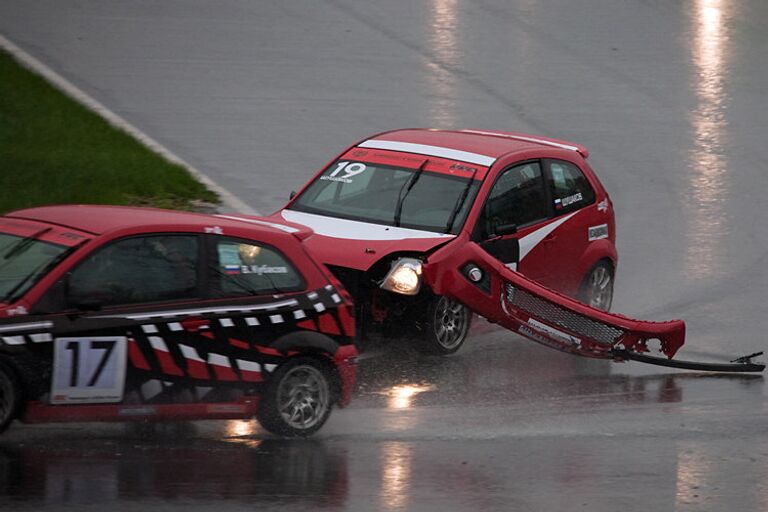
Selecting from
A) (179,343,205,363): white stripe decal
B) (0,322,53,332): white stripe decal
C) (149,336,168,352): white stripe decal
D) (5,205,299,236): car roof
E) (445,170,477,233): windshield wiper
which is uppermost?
(445,170,477,233): windshield wiper

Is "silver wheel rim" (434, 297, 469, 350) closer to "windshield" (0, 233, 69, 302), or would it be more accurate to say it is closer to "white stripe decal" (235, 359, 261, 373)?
"white stripe decal" (235, 359, 261, 373)

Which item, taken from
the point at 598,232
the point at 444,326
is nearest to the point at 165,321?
the point at 444,326

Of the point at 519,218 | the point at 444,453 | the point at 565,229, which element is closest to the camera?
the point at 444,453

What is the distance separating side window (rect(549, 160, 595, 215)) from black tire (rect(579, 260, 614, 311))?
0.65m

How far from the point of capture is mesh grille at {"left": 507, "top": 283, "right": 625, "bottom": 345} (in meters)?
11.6

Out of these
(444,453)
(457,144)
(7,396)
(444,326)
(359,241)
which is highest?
(457,144)

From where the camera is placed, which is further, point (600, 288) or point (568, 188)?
point (600, 288)

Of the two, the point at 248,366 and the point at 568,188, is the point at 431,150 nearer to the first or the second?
the point at 568,188

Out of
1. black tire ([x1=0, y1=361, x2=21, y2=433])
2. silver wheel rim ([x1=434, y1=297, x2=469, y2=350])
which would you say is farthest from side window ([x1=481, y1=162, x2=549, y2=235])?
black tire ([x1=0, y1=361, x2=21, y2=433])

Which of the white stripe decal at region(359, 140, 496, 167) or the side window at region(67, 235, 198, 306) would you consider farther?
the white stripe decal at region(359, 140, 496, 167)

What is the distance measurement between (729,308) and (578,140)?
6.76 meters

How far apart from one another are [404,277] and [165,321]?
3.05 metres

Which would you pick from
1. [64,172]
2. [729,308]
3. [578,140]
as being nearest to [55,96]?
[64,172]

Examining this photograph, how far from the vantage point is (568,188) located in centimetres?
1344
